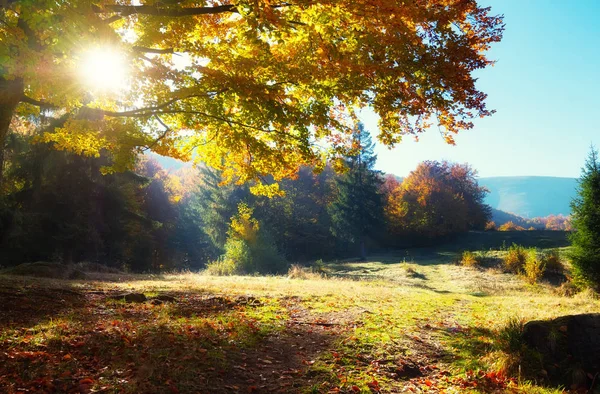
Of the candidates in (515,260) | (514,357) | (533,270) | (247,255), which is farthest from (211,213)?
(514,357)

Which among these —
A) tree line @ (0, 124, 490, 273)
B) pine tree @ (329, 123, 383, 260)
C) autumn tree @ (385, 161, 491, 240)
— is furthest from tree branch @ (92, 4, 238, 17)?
autumn tree @ (385, 161, 491, 240)

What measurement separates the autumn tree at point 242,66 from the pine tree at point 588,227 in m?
8.70

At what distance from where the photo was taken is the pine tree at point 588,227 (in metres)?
14.2

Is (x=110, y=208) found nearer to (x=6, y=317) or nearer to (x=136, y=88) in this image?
(x=136, y=88)

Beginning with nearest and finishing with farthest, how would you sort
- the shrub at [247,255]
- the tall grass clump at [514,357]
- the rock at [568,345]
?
the rock at [568,345] → the tall grass clump at [514,357] → the shrub at [247,255]

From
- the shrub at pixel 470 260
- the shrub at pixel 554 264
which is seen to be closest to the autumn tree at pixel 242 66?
the shrub at pixel 554 264

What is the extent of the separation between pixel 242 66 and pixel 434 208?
50.9m

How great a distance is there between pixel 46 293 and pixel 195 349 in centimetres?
483

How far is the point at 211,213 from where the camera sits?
4353 centimetres

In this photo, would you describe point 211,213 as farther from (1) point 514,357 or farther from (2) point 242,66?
(1) point 514,357

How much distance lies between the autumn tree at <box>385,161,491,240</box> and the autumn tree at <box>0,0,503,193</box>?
44.6m

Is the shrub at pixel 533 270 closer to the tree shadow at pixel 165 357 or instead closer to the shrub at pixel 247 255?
the shrub at pixel 247 255

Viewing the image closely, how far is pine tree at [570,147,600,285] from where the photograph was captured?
559 inches

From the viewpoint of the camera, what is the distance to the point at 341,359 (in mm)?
5309
